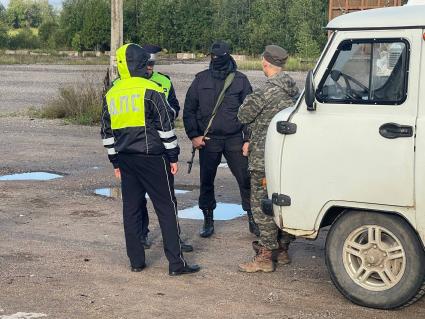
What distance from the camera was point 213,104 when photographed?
929cm

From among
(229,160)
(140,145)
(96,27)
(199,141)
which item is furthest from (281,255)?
(96,27)

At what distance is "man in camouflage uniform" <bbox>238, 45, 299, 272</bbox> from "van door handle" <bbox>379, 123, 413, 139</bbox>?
1608 mm

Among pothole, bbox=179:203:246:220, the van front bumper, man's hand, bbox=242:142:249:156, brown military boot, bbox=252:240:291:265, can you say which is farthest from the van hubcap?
pothole, bbox=179:203:246:220

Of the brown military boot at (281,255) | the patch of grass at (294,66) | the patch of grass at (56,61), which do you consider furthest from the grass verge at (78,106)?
the patch of grass at (56,61)

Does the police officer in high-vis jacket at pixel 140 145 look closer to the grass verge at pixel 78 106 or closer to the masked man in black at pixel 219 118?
the masked man in black at pixel 219 118

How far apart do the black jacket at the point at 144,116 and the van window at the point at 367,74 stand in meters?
1.39

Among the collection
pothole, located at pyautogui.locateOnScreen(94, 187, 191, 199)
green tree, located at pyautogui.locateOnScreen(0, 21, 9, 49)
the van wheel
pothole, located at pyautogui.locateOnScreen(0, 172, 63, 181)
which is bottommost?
pothole, located at pyautogui.locateOnScreen(94, 187, 191, 199)

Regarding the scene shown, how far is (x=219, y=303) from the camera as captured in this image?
7023mm

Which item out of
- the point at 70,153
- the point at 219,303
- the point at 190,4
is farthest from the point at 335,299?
the point at 190,4

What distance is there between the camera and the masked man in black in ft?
30.3

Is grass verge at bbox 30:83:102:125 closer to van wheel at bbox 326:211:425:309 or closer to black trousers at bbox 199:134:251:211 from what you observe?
black trousers at bbox 199:134:251:211

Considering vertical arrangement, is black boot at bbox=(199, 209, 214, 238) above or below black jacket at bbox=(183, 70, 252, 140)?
below

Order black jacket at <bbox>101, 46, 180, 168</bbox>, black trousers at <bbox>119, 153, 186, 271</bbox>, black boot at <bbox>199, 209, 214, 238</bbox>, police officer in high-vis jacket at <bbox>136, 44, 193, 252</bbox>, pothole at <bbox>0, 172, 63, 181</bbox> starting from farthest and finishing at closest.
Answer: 1. pothole at <bbox>0, 172, 63, 181</bbox>
2. black boot at <bbox>199, 209, 214, 238</bbox>
3. police officer in high-vis jacket at <bbox>136, 44, 193, 252</bbox>
4. black trousers at <bbox>119, 153, 186, 271</bbox>
5. black jacket at <bbox>101, 46, 180, 168</bbox>

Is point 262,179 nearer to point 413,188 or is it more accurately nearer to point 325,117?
point 325,117
